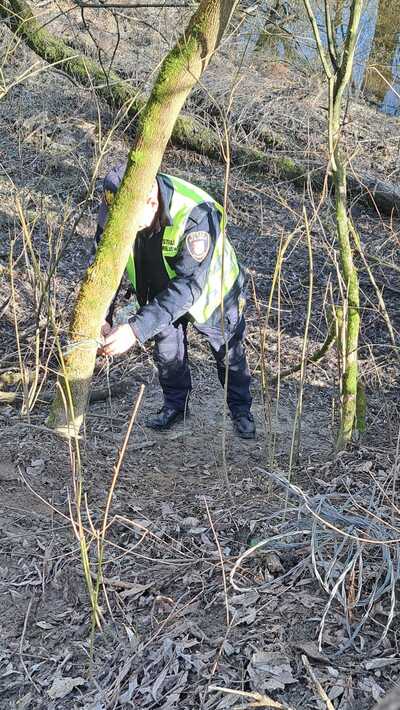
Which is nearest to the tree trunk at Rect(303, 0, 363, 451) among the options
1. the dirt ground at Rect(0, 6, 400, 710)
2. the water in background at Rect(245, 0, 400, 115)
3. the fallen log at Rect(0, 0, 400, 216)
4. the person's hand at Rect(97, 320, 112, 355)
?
the dirt ground at Rect(0, 6, 400, 710)

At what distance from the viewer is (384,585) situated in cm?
235

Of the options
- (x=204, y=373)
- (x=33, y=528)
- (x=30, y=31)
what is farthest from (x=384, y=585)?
(x=30, y=31)

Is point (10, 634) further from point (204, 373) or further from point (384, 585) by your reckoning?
point (204, 373)

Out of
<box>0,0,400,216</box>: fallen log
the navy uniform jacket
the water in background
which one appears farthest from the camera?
the water in background

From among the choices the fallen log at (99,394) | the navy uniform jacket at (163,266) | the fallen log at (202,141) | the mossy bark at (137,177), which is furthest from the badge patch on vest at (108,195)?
the fallen log at (202,141)

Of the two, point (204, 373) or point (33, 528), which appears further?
point (204, 373)

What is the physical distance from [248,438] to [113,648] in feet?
6.81

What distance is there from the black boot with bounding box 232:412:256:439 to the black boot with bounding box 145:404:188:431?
1.27 feet

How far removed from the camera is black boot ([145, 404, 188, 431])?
434 cm

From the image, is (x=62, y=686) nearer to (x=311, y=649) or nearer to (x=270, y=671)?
(x=270, y=671)

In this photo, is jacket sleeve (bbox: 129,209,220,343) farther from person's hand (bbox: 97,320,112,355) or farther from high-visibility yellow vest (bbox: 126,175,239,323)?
person's hand (bbox: 97,320,112,355)

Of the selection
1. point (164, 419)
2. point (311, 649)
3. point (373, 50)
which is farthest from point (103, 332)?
point (373, 50)

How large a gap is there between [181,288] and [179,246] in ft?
0.79

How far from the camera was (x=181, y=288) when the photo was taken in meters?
3.58
